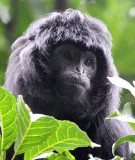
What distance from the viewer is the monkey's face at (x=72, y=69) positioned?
144 inches

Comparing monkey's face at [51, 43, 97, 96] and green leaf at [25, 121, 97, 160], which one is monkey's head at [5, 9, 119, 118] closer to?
monkey's face at [51, 43, 97, 96]

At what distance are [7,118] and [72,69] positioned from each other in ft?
6.53

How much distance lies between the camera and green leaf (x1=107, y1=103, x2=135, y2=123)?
6.20 ft

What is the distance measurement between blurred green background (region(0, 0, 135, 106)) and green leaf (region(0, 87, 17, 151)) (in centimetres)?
424

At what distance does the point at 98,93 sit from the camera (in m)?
4.02

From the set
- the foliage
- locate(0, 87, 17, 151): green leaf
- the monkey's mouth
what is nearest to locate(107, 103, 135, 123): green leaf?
the foliage

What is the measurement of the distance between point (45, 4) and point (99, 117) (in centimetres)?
409

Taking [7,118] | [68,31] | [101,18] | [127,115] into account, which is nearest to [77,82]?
[68,31]

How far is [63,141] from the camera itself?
74.0 inches

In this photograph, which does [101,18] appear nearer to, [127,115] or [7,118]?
[127,115]

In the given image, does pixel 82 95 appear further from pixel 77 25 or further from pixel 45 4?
pixel 45 4

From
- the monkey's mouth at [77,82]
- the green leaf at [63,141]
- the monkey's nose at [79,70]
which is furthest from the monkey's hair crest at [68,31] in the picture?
the green leaf at [63,141]

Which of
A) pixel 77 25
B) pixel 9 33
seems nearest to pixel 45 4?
pixel 9 33

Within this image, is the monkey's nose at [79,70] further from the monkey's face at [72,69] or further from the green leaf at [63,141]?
the green leaf at [63,141]
